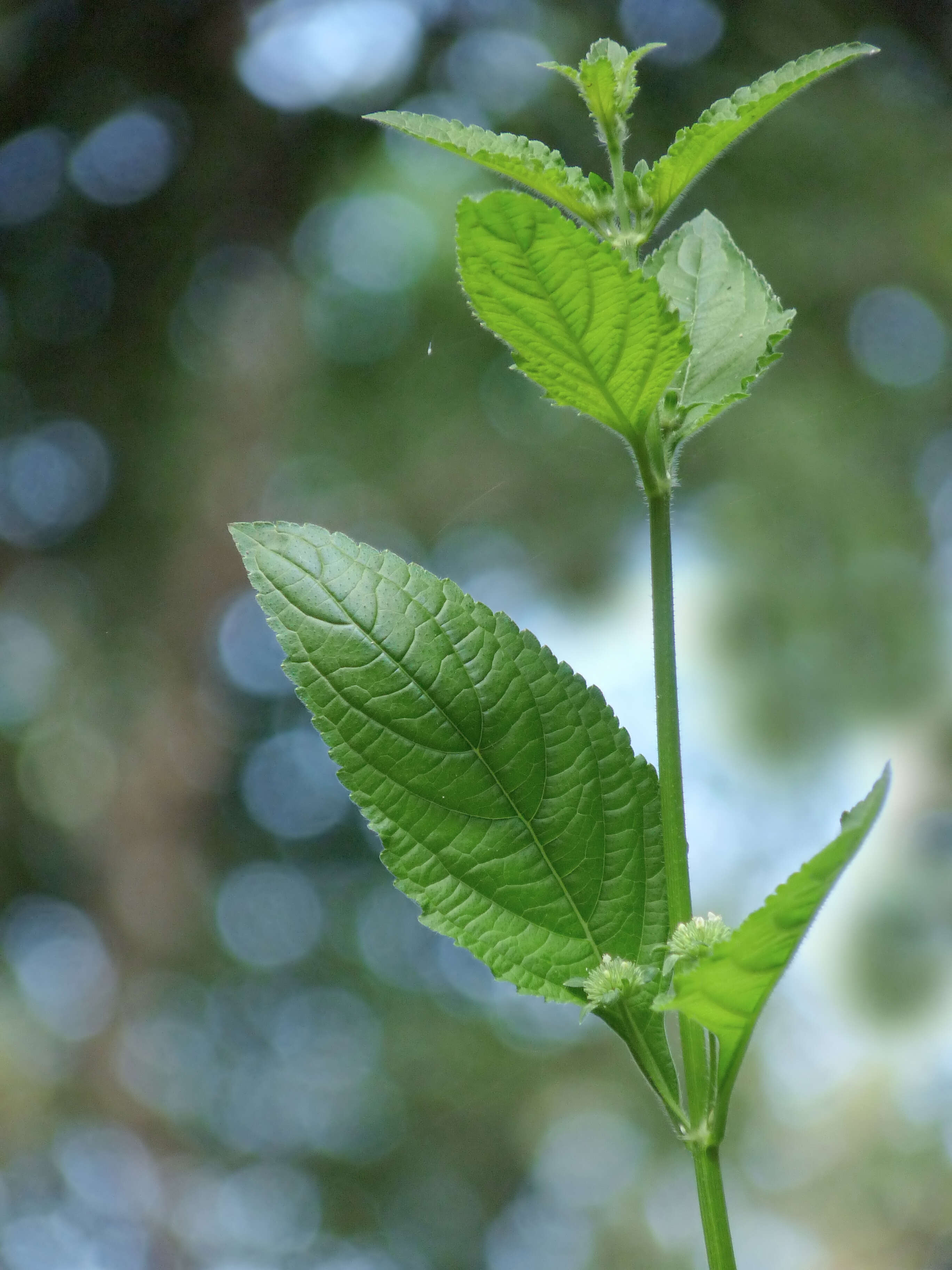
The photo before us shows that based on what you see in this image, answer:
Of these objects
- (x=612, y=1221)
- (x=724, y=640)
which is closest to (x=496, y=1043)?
(x=612, y=1221)

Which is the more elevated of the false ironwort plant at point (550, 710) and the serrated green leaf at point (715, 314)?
the serrated green leaf at point (715, 314)

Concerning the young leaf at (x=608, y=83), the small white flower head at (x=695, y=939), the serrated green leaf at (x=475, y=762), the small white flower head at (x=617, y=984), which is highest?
the young leaf at (x=608, y=83)

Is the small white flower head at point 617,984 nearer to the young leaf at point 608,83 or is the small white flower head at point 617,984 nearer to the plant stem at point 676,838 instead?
the plant stem at point 676,838

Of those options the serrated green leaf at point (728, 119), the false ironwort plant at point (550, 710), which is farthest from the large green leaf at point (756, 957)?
the serrated green leaf at point (728, 119)

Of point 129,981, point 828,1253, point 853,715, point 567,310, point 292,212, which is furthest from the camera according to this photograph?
point 292,212

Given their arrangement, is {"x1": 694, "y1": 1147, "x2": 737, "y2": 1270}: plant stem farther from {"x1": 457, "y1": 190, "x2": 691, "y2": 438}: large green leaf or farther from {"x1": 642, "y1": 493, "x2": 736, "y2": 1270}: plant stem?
{"x1": 457, "y1": 190, "x2": 691, "y2": 438}: large green leaf

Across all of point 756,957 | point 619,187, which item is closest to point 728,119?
point 619,187

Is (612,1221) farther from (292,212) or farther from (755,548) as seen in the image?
(292,212)
